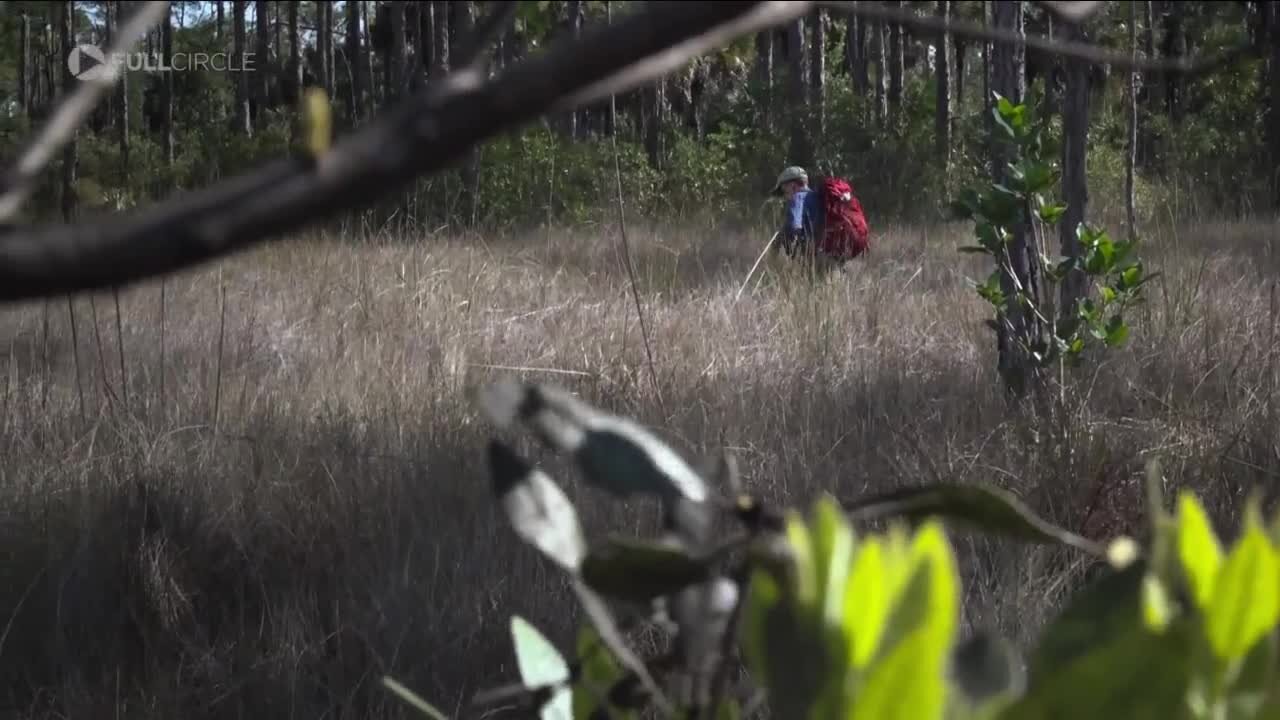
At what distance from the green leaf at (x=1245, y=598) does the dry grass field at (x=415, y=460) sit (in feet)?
5.33

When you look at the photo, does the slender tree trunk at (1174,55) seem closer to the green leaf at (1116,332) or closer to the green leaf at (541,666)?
the green leaf at (1116,332)

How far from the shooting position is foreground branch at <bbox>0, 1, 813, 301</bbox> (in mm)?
326

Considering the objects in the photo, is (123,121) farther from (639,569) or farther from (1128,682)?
(1128,682)

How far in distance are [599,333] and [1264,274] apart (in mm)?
2867

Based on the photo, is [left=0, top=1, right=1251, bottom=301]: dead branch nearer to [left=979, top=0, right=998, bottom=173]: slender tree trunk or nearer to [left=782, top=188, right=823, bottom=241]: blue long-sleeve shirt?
[left=979, top=0, right=998, bottom=173]: slender tree trunk

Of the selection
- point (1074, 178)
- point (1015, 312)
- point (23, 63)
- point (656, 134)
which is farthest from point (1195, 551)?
point (23, 63)

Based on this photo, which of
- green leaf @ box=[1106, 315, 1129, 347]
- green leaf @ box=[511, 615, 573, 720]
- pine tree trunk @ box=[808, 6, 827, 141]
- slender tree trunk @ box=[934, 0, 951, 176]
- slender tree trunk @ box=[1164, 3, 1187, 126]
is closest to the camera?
green leaf @ box=[511, 615, 573, 720]

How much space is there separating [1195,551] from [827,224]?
6.88 m

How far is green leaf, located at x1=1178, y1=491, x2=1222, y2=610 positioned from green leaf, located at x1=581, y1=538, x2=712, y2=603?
0.16 meters

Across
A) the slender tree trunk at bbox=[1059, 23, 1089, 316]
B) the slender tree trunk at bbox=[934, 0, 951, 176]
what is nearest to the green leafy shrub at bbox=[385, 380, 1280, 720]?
the slender tree trunk at bbox=[1059, 23, 1089, 316]

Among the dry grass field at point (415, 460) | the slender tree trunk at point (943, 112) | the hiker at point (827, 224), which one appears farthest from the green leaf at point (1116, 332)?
the slender tree trunk at point (943, 112)

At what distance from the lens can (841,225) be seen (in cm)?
718

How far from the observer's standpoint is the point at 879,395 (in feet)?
11.3

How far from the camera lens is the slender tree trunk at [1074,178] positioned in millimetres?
3560
